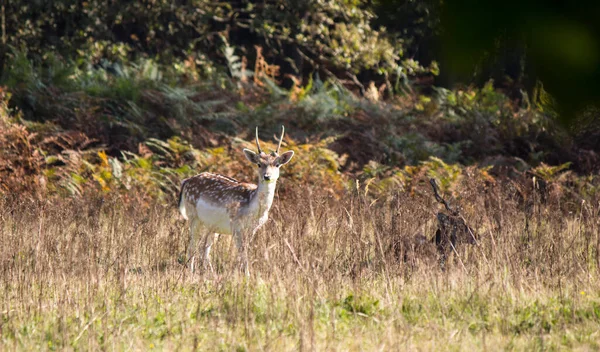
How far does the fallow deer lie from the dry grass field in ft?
0.67

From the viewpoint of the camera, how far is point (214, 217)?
8039 millimetres

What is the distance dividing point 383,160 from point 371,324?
818 cm

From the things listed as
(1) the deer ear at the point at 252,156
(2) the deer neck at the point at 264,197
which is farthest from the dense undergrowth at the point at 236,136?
(2) the deer neck at the point at 264,197

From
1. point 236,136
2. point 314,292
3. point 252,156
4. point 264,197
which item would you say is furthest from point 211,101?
point 314,292

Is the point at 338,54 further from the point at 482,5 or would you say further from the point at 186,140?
the point at 482,5

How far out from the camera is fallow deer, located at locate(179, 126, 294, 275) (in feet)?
25.5

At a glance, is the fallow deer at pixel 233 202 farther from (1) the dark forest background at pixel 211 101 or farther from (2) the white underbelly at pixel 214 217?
(1) the dark forest background at pixel 211 101

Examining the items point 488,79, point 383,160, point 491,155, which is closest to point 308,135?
point 383,160

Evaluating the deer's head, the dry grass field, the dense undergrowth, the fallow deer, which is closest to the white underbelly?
the fallow deer

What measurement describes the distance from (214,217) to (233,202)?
34cm

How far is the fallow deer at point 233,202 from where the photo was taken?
776 cm

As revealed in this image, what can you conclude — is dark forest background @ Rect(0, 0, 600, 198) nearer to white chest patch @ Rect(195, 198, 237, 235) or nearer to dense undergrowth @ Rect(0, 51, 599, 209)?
dense undergrowth @ Rect(0, 51, 599, 209)

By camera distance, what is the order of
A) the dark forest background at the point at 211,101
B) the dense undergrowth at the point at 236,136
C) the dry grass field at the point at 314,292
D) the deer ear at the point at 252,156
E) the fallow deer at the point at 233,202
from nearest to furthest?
the dry grass field at the point at 314,292, the fallow deer at the point at 233,202, the deer ear at the point at 252,156, the dense undergrowth at the point at 236,136, the dark forest background at the point at 211,101

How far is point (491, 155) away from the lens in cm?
1376
